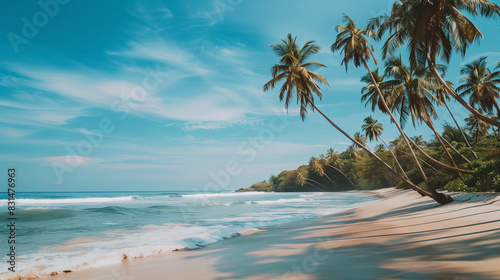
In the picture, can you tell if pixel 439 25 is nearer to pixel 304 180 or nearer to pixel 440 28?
pixel 440 28

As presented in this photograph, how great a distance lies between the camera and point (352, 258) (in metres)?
5.44

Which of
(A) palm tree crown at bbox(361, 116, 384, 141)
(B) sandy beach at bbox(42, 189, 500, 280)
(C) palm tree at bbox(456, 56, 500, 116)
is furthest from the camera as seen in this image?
(A) palm tree crown at bbox(361, 116, 384, 141)

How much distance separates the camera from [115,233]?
11383mm

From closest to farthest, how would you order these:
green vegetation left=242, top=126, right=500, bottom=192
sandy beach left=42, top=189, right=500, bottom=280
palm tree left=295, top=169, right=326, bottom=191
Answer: sandy beach left=42, top=189, right=500, bottom=280 → green vegetation left=242, top=126, right=500, bottom=192 → palm tree left=295, top=169, right=326, bottom=191

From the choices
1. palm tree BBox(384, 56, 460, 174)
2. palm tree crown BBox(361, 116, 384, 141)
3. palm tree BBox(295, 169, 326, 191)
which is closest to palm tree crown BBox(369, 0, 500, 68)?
palm tree BBox(384, 56, 460, 174)

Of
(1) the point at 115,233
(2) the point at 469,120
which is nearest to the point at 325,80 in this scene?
(1) the point at 115,233

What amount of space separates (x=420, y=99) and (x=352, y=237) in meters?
14.2

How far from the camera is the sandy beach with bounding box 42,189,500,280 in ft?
14.3

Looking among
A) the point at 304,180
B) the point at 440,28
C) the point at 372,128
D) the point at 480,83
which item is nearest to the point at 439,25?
the point at 440,28

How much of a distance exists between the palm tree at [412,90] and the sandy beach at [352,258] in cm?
1092

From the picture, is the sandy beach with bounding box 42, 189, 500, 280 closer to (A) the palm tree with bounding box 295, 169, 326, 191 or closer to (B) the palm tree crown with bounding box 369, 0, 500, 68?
(B) the palm tree crown with bounding box 369, 0, 500, 68

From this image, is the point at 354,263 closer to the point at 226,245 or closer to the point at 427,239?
the point at 427,239

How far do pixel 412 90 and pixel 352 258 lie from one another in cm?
1602

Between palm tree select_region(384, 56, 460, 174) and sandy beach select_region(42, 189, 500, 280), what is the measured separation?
10.9 meters
